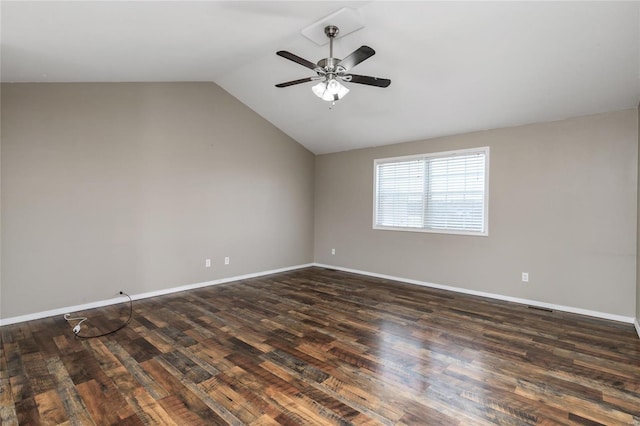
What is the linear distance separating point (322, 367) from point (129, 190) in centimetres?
336

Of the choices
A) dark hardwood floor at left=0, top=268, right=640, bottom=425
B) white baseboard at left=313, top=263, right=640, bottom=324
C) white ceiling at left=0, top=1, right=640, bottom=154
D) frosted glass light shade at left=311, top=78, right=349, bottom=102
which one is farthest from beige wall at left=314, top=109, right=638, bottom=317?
frosted glass light shade at left=311, top=78, right=349, bottom=102

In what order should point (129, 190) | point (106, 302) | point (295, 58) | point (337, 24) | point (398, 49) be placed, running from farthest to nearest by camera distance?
point (129, 190)
point (106, 302)
point (398, 49)
point (337, 24)
point (295, 58)

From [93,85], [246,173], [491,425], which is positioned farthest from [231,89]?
[491,425]

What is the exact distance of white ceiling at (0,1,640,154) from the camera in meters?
2.42

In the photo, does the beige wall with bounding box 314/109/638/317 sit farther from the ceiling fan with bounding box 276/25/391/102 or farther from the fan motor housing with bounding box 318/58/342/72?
the fan motor housing with bounding box 318/58/342/72

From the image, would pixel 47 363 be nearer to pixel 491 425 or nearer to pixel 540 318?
pixel 491 425

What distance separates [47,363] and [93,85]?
309cm

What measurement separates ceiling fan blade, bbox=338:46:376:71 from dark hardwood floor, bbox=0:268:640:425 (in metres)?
2.47

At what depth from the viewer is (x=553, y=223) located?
3.87 metres

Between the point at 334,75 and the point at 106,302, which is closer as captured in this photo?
the point at 334,75

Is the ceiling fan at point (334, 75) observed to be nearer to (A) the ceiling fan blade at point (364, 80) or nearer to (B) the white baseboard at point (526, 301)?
(A) the ceiling fan blade at point (364, 80)

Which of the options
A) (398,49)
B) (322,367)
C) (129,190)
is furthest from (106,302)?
(398,49)

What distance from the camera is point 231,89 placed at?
4.90 metres

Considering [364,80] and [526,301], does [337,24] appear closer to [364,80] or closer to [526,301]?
[364,80]
